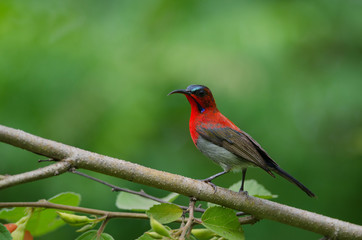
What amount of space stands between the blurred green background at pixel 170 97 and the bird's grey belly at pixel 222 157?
656 millimetres

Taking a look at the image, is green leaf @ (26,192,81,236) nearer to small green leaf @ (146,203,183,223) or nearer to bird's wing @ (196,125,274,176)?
small green leaf @ (146,203,183,223)

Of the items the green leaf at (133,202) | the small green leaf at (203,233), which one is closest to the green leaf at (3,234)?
the green leaf at (133,202)

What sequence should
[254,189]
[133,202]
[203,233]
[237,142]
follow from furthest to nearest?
Answer: [237,142], [254,189], [133,202], [203,233]

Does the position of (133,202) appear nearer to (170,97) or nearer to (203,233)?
(203,233)

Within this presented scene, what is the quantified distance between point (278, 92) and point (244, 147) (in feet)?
3.48

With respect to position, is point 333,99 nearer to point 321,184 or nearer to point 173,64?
point 321,184

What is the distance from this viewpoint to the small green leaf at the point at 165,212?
5.47 feet

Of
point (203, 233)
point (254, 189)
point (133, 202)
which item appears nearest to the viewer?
point (203, 233)

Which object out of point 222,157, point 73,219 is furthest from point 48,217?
point 222,157

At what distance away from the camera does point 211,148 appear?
9.72 ft

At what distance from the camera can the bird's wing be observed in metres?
2.75

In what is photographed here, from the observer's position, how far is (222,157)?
292 cm

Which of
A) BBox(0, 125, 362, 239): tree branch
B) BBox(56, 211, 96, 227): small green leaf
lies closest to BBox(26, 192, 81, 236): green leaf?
BBox(56, 211, 96, 227): small green leaf

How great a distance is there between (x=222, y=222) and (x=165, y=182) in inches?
10.3
